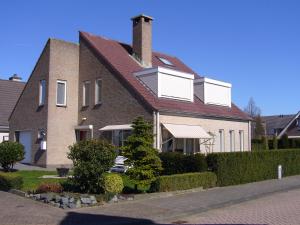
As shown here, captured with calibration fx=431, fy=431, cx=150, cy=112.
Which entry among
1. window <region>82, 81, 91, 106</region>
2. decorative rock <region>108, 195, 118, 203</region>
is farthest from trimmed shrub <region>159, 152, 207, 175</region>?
window <region>82, 81, 91, 106</region>

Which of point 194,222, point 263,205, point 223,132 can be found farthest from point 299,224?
point 223,132

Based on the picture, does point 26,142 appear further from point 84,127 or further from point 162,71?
point 162,71

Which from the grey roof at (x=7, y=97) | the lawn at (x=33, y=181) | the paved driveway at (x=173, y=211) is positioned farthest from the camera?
the grey roof at (x=7, y=97)

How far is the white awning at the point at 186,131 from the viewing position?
2366cm

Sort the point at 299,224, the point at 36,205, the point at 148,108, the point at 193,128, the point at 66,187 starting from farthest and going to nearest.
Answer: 1. the point at 193,128
2. the point at 148,108
3. the point at 66,187
4. the point at 36,205
5. the point at 299,224

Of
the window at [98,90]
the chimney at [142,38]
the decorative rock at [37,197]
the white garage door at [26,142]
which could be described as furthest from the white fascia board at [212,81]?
the decorative rock at [37,197]

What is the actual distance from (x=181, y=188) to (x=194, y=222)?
549 cm

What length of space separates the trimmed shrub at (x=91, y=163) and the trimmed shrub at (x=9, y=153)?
6.81 metres

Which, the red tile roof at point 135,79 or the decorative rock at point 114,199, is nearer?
the decorative rock at point 114,199

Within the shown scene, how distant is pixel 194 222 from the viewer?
11664 millimetres

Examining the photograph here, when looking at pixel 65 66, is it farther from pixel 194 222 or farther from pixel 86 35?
pixel 194 222

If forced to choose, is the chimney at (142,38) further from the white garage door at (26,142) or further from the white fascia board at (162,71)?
the white garage door at (26,142)

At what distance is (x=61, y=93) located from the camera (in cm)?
2798

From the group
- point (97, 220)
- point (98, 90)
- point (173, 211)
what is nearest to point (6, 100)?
point (98, 90)
